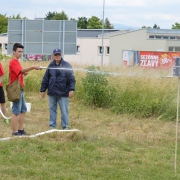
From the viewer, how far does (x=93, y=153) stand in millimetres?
8016

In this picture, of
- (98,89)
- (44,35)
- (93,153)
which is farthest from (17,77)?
(44,35)

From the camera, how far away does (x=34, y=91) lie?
57.0ft

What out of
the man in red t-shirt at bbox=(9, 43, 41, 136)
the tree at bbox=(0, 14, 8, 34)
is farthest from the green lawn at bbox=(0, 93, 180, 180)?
the tree at bbox=(0, 14, 8, 34)

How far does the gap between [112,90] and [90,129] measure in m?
3.37

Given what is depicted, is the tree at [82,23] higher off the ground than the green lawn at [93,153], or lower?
higher

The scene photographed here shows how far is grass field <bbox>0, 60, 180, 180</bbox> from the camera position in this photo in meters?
6.92

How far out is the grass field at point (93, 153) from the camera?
6.92m

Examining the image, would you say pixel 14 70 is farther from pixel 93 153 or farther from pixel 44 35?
pixel 44 35

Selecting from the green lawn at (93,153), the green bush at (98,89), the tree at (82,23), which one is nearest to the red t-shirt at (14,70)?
the green lawn at (93,153)

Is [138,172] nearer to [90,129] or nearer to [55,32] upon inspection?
[90,129]

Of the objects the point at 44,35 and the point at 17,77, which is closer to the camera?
the point at 17,77

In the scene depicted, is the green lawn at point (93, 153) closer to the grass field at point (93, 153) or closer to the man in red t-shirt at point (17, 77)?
the grass field at point (93, 153)

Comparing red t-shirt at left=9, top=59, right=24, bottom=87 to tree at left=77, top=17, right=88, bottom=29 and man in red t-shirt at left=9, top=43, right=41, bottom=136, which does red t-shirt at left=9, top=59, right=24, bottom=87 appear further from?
tree at left=77, top=17, right=88, bottom=29

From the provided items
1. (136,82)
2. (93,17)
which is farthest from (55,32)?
(93,17)
